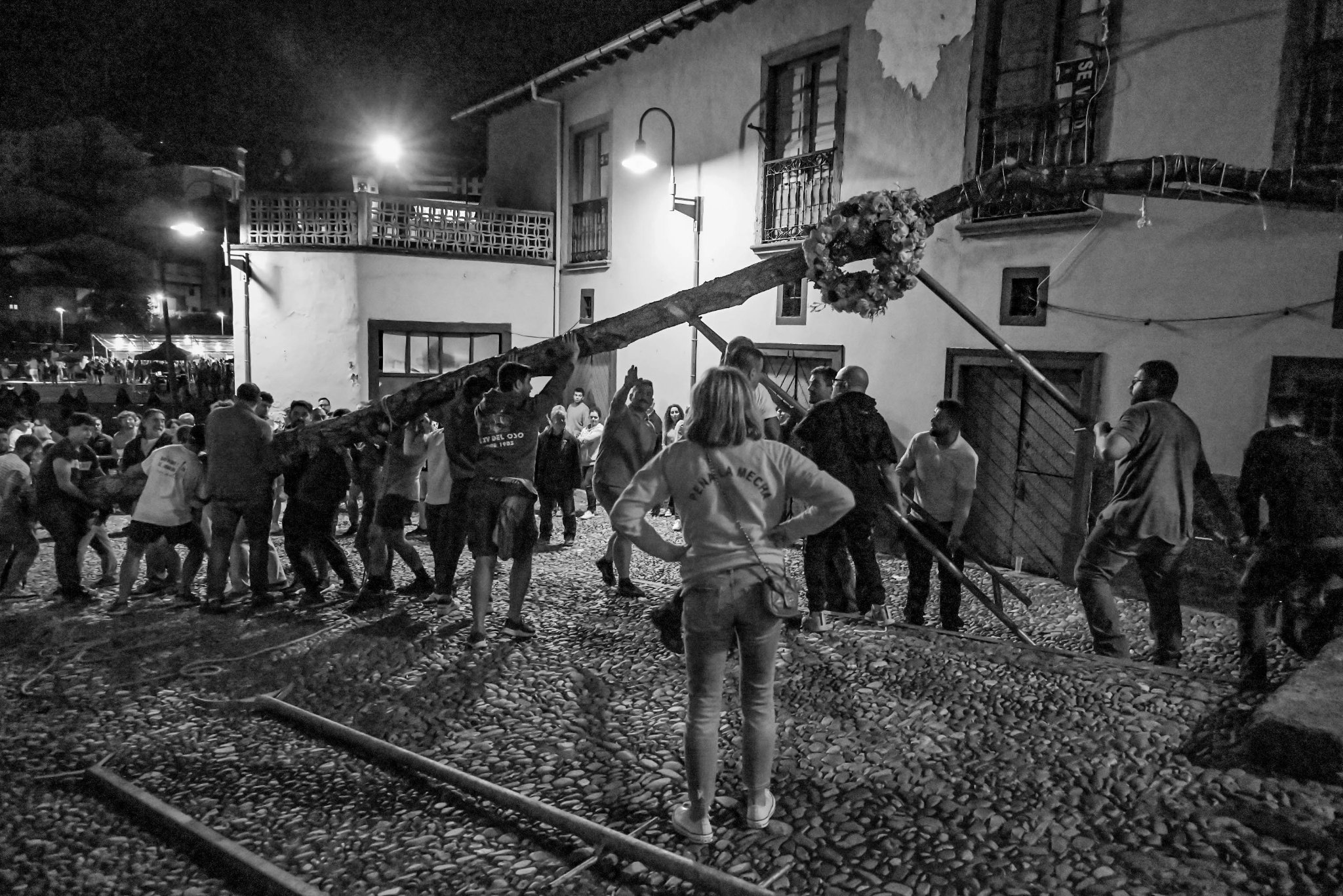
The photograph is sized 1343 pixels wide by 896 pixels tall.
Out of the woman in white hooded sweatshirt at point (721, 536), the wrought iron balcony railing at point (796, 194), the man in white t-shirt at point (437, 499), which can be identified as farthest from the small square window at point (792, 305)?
the woman in white hooded sweatshirt at point (721, 536)

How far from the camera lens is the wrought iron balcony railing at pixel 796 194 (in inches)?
470

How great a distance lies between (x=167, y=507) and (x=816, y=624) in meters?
5.46

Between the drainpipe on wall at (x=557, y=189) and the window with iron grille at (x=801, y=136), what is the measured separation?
584cm

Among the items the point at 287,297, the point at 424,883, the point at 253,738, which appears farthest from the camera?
the point at 287,297

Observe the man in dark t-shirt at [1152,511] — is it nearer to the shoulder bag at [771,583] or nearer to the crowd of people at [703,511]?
the crowd of people at [703,511]

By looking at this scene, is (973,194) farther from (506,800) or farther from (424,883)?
(424,883)

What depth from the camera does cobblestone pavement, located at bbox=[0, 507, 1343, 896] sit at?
353 centimetres

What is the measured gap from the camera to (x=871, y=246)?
266 inches

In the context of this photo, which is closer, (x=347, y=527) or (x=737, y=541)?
(x=737, y=541)

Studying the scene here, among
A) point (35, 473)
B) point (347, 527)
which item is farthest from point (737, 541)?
point (347, 527)

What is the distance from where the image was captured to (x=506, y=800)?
158 inches

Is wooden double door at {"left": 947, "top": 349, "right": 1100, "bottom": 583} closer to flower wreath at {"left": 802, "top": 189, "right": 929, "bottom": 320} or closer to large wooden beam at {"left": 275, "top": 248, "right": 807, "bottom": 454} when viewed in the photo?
flower wreath at {"left": 802, "top": 189, "right": 929, "bottom": 320}

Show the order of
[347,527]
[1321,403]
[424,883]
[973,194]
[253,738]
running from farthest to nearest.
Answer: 1. [347,527]
2. [1321,403]
3. [973,194]
4. [253,738]
5. [424,883]

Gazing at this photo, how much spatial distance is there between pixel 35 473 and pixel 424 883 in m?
6.43
